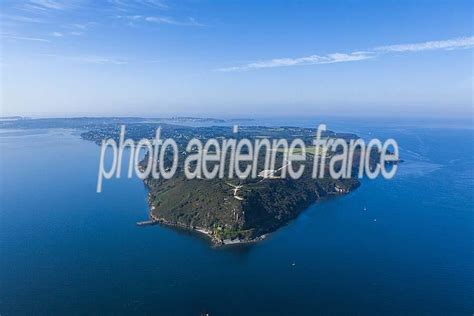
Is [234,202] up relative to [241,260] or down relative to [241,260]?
up

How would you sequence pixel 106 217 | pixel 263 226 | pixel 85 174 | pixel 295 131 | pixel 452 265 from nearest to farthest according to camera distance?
pixel 452 265
pixel 263 226
pixel 106 217
pixel 85 174
pixel 295 131

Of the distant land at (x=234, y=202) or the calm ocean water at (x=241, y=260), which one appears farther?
the distant land at (x=234, y=202)

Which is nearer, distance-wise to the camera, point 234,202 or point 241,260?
point 241,260

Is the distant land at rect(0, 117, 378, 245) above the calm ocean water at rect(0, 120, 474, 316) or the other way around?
above

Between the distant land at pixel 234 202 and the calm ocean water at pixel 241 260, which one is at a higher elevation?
the distant land at pixel 234 202

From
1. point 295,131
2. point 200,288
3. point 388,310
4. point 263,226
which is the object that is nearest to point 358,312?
point 388,310

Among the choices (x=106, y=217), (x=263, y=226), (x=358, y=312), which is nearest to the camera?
(x=358, y=312)

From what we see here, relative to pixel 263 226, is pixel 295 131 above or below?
above

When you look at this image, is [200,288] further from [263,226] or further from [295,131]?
[295,131]
